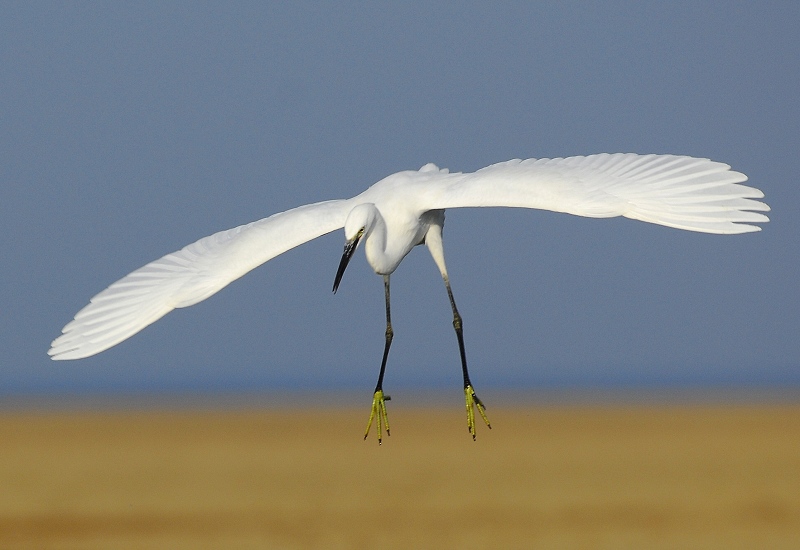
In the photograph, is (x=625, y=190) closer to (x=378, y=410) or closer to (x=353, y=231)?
(x=353, y=231)

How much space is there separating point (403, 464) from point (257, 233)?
20.9m

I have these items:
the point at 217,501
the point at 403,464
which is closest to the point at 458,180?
the point at 217,501

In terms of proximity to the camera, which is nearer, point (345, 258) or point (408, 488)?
point (345, 258)

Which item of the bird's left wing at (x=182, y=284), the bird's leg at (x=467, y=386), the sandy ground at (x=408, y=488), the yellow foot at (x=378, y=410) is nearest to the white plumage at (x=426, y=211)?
the bird's left wing at (x=182, y=284)

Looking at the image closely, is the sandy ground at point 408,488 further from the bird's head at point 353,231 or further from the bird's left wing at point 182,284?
the bird's head at point 353,231

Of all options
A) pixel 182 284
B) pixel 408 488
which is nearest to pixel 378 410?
pixel 182 284

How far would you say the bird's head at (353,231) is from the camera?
43.1ft

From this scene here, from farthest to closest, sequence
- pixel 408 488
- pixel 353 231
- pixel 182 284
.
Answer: pixel 408 488 → pixel 182 284 → pixel 353 231

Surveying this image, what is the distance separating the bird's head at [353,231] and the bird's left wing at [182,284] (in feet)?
1.60

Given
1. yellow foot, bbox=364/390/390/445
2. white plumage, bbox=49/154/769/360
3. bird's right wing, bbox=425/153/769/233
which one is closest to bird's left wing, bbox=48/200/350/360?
white plumage, bbox=49/154/769/360

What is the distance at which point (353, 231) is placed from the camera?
517 inches

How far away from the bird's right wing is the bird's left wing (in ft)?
3.95

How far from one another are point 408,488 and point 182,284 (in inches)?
655

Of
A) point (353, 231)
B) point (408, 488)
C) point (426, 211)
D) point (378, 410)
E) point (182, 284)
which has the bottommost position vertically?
point (378, 410)
